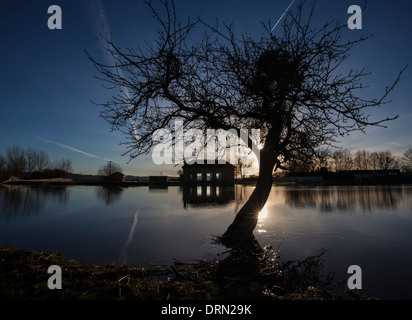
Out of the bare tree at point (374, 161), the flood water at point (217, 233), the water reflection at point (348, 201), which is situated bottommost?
the water reflection at point (348, 201)

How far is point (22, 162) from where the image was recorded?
2876 inches

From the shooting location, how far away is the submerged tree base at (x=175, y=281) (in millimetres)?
3277

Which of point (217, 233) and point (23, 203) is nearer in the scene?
point (217, 233)

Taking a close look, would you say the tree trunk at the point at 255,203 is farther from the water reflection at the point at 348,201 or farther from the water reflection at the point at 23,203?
the water reflection at the point at 23,203

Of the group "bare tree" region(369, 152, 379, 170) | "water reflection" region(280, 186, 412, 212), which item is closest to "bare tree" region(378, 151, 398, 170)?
"bare tree" region(369, 152, 379, 170)

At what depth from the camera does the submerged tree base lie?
3.28 m

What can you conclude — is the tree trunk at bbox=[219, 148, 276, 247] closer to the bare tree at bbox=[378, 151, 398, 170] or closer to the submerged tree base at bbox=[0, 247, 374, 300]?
the submerged tree base at bbox=[0, 247, 374, 300]

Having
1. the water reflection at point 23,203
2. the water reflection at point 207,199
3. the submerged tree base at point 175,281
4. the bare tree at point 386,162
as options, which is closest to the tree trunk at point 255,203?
the submerged tree base at point 175,281

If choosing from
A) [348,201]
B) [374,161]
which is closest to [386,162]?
[374,161]

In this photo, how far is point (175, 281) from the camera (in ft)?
12.6

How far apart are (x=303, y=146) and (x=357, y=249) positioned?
130 inches

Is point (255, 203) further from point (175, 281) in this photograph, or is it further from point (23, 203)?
point (23, 203)

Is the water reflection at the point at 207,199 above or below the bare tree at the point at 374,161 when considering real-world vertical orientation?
below

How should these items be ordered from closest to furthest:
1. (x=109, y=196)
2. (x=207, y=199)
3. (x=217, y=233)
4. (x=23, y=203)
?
(x=217, y=233)
(x=23, y=203)
(x=207, y=199)
(x=109, y=196)
